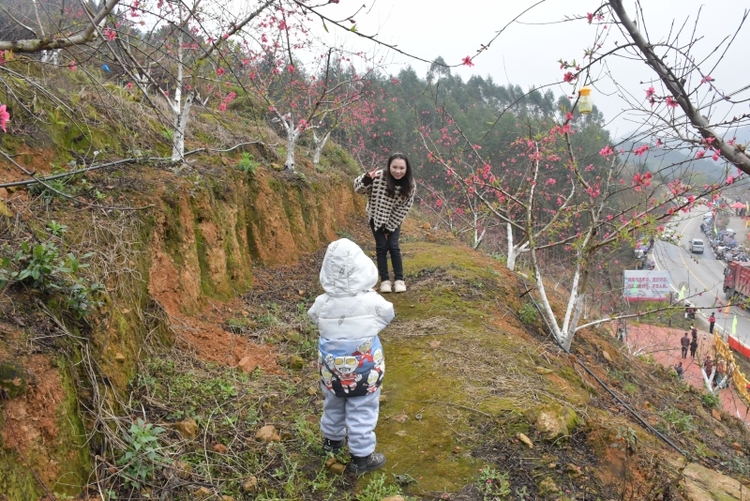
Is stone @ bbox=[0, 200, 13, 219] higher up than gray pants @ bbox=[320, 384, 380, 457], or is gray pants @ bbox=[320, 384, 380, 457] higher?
stone @ bbox=[0, 200, 13, 219]

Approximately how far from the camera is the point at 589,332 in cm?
732

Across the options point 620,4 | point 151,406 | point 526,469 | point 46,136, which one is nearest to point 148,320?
point 151,406

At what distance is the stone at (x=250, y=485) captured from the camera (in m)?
2.41

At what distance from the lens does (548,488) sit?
2525 mm

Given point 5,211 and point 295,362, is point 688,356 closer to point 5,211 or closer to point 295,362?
point 295,362

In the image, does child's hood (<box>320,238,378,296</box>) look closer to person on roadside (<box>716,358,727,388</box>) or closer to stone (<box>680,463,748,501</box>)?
stone (<box>680,463,748,501</box>)

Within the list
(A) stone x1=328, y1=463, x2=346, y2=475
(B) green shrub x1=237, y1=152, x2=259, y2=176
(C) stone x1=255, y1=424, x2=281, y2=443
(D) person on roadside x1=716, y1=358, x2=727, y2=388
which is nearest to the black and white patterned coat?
(B) green shrub x1=237, y1=152, x2=259, y2=176

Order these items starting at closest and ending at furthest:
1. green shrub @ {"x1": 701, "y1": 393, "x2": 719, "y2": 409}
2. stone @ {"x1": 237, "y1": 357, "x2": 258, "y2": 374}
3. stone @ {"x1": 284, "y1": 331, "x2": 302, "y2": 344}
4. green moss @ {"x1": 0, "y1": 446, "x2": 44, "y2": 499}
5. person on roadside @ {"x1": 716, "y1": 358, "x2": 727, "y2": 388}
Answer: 1. green moss @ {"x1": 0, "y1": 446, "x2": 44, "y2": 499}
2. stone @ {"x1": 237, "y1": 357, "x2": 258, "y2": 374}
3. stone @ {"x1": 284, "y1": 331, "x2": 302, "y2": 344}
4. green shrub @ {"x1": 701, "y1": 393, "x2": 719, "y2": 409}
5. person on roadside @ {"x1": 716, "y1": 358, "x2": 727, "y2": 388}

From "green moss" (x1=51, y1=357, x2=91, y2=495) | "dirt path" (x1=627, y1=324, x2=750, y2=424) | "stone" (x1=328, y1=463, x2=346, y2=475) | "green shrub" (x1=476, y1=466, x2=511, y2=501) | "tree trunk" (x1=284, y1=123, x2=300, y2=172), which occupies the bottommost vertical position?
"dirt path" (x1=627, y1=324, x2=750, y2=424)

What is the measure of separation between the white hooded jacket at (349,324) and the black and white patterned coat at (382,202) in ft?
8.20

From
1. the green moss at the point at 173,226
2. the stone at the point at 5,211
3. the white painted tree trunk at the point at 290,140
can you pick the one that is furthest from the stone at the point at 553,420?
the white painted tree trunk at the point at 290,140

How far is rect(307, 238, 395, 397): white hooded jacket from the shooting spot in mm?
2566

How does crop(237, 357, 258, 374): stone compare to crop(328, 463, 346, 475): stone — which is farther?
crop(237, 357, 258, 374): stone

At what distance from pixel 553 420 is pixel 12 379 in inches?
114
